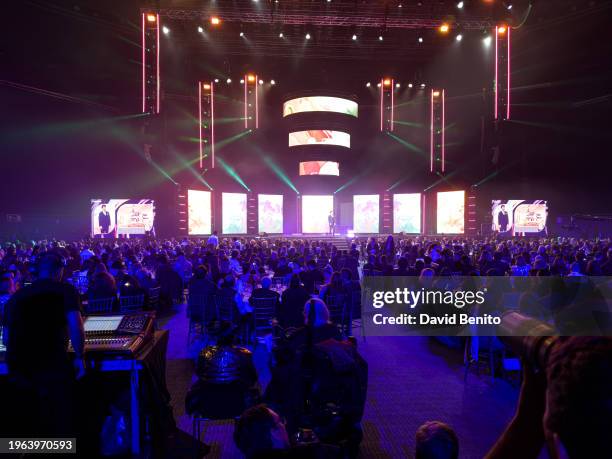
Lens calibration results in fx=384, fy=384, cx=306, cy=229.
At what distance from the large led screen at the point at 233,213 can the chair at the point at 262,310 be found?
57.9 feet

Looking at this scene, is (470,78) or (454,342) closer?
(454,342)

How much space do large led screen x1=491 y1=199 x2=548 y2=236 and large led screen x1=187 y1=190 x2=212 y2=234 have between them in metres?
16.7

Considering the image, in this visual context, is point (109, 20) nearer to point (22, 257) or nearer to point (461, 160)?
point (22, 257)

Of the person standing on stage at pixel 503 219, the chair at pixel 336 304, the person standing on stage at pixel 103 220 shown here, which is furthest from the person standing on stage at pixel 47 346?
the person standing on stage at pixel 503 219

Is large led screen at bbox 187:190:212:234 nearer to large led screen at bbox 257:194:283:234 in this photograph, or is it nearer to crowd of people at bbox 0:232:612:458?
large led screen at bbox 257:194:283:234

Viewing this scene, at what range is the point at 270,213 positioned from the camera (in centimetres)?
2491

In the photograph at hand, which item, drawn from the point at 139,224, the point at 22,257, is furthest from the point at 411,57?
the point at 22,257

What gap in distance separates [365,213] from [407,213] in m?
2.71

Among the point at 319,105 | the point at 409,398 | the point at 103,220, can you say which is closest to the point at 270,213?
the point at 319,105

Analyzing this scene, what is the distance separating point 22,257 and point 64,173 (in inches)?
334

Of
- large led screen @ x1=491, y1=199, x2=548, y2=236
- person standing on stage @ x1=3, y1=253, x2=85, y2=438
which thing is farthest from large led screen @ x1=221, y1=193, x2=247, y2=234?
person standing on stage @ x1=3, y1=253, x2=85, y2=438

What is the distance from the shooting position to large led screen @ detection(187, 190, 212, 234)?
841 inches

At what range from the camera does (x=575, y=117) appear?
22.0 m

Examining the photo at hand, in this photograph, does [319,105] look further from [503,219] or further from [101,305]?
[101,305]
